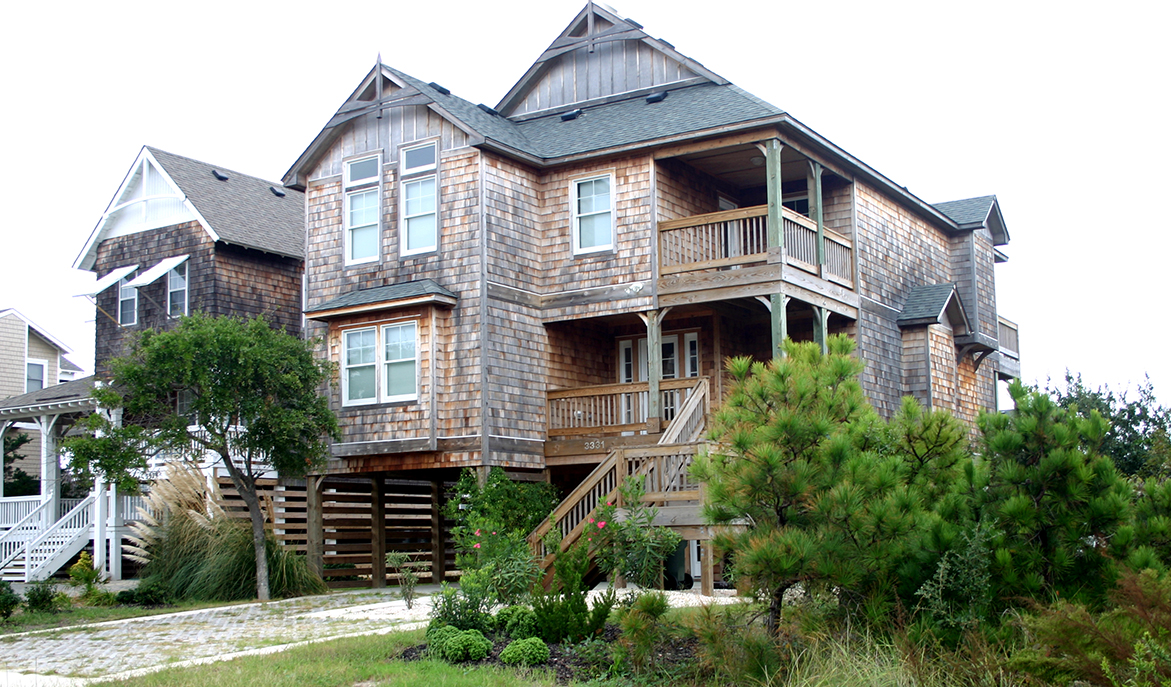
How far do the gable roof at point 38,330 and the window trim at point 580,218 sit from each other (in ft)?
74.0

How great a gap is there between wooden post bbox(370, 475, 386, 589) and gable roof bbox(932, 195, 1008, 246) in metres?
13.8

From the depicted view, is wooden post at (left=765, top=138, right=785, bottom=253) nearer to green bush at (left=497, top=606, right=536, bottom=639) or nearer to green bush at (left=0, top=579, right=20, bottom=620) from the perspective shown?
green bush at (left=497, top=606, right=536, bottom=639)

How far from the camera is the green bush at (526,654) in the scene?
9984 mm

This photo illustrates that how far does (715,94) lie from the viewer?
20688mm

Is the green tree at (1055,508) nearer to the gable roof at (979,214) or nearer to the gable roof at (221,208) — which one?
the gable roof at (979,214)

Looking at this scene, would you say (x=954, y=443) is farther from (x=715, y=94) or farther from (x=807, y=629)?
(x=715, y=94)

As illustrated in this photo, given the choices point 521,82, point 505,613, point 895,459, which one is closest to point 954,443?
point 895,459

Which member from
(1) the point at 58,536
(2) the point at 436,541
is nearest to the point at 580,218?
(2) the point at 436,541

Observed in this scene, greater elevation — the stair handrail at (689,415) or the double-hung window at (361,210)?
the double-hung window at (361,210)

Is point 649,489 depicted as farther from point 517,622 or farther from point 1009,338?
point 1009,338

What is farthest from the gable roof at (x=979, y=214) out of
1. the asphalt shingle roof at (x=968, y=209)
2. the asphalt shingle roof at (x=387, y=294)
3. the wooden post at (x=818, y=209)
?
the asphalt shingle roof at (x=387, y=294)

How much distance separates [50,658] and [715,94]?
46.6ft

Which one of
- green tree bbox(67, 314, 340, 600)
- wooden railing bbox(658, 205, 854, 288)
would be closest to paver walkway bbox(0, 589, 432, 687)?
green tree bbox(67, 314, 340, 600)

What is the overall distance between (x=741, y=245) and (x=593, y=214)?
2.80 metres
